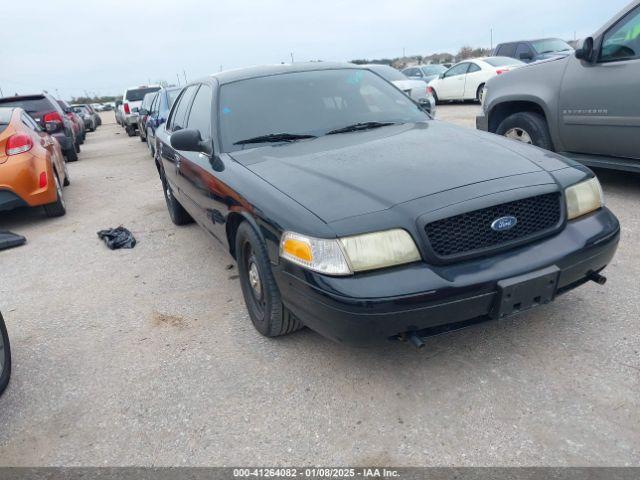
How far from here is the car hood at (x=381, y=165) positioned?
2.42 meters

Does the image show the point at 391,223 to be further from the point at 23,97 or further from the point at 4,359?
the point at 23,97

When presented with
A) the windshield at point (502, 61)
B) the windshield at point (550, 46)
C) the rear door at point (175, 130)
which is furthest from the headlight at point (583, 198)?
the windshield at point (550, 46)

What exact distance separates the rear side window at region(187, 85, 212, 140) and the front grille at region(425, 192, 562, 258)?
6.43ft

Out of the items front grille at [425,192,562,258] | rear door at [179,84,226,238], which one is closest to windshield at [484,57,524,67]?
rear door at [179,84,226,238]

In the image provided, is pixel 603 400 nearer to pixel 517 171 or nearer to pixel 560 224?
pixel 560 224

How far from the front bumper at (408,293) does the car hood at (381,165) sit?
1.05 ft

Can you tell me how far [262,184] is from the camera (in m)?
2.75

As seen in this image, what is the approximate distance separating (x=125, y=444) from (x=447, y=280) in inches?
A: 64.2

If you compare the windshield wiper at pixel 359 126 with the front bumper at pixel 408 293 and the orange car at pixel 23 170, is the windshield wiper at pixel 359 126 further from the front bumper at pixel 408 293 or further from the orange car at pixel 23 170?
the orange car at pixel 23 170

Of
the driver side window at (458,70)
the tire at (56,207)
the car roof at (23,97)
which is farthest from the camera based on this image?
the driver side window at (458,70)

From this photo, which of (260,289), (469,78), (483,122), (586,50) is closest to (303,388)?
(260,289)

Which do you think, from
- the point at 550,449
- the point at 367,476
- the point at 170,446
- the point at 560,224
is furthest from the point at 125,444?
the point at 560,224

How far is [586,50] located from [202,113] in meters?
3.55

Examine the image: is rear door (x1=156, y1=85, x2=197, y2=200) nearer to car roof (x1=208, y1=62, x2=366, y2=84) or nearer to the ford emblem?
car roof (x1=208, y1=62, x2=366, y2=84)
